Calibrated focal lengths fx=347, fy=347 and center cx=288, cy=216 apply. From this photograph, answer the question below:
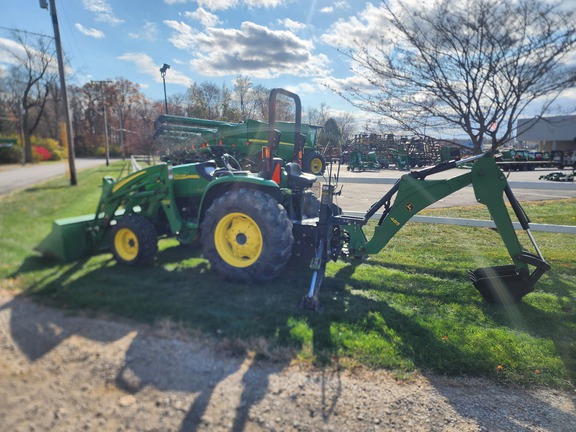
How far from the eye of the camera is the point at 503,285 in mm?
4070

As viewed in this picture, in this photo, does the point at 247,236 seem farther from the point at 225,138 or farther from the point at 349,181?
the point at 225,138

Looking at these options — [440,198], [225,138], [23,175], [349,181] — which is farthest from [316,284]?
[225,138]

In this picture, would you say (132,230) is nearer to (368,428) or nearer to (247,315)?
(247,315)

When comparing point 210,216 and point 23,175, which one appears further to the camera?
point 210,216

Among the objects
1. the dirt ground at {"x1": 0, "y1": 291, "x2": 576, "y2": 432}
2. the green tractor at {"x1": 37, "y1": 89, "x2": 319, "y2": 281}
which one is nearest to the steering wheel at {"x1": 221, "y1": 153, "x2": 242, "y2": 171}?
the green tractor at {"x1": 37, "y1": 89, "x2": 319, "y2": 281}

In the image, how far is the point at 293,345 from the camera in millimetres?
3061

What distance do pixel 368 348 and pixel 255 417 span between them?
125cm

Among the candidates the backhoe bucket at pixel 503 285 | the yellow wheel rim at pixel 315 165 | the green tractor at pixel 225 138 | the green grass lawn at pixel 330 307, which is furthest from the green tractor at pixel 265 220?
the yellow wheel rim at pixel 315 165

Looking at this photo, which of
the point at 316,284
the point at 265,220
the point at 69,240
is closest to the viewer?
the point at 316,284

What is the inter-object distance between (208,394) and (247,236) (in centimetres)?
217

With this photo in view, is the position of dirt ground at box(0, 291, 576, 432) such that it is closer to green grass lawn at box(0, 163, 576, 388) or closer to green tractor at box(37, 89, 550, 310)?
green grass lawn at box(0, 163, 576, 388)

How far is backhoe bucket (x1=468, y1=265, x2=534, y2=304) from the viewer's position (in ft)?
13.1

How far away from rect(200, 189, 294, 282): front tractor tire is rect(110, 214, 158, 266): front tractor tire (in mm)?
953

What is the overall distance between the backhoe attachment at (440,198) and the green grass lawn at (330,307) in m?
0.25
